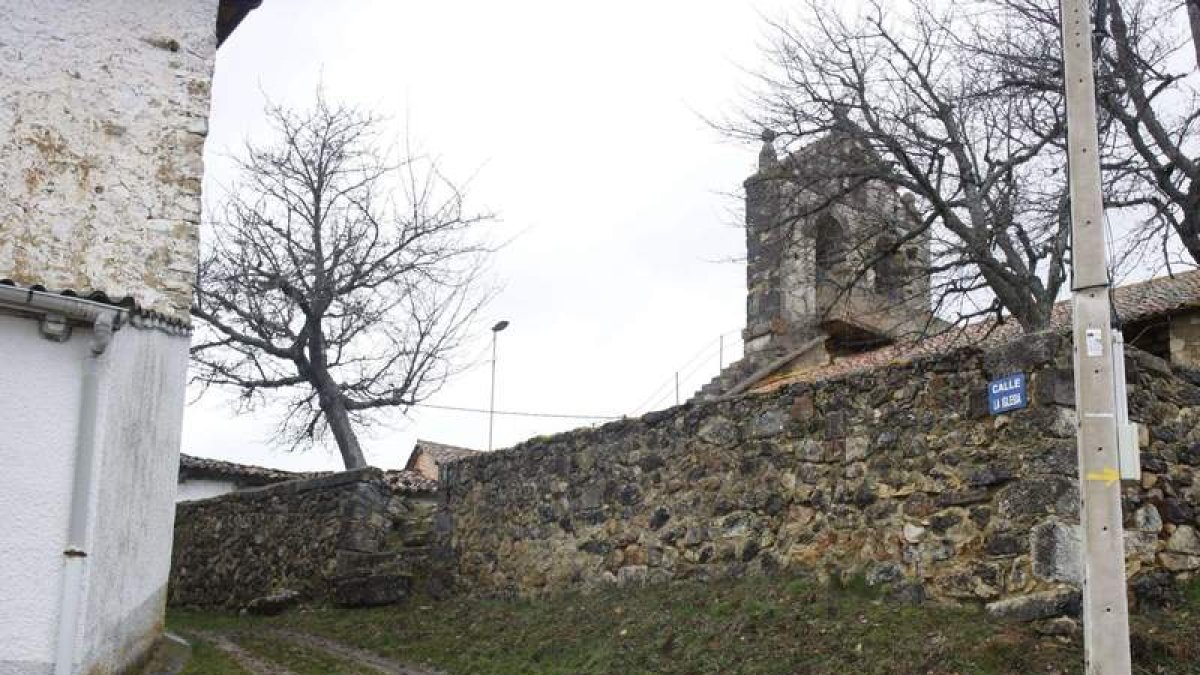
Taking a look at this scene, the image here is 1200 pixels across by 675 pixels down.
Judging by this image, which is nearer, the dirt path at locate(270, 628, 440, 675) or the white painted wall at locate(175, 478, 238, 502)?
the dirt path at locate(270, 628, 440, 675)

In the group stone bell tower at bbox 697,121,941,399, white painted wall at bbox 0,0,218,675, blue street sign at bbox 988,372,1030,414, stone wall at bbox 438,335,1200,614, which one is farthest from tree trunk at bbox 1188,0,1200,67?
white painted wall at bbox 0,0,218,675

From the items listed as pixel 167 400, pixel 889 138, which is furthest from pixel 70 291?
pixel 889 138

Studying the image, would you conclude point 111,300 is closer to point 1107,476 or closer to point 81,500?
point 81,500

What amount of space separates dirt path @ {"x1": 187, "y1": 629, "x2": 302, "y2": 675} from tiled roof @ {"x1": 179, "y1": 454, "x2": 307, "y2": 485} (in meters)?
8.36

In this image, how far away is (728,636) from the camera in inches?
375

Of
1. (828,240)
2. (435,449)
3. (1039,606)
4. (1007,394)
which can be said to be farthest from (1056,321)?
(435,449)

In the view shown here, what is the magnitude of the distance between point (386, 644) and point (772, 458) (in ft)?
14.2

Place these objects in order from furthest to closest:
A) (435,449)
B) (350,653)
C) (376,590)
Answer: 1. (435,449)
2. (376,590)
3. (350,653)

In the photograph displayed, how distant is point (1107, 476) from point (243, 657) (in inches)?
314

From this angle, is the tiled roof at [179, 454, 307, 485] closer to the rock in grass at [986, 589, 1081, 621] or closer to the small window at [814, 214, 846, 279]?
the small window at [814, 214, 846, 279]

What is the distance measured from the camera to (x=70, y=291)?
8.72 metres

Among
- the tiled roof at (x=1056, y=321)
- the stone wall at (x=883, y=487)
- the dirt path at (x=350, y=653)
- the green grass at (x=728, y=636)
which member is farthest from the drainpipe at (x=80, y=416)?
the tiled roof at (x=1056, y=321)

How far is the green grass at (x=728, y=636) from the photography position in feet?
26.4

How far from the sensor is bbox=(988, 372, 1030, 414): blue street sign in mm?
8969
